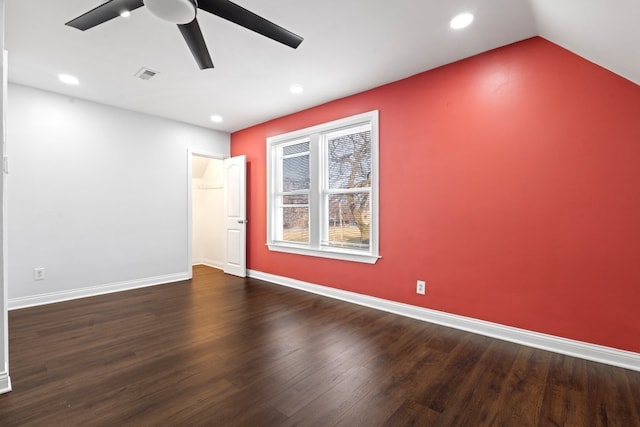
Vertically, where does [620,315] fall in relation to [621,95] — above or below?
below

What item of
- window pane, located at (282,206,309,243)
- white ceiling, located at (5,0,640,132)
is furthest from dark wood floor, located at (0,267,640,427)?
white ceiling, located at (5,0,640,132)

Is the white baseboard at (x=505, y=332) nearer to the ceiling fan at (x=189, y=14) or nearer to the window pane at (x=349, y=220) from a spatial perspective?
the window pane at (x=349, y=220)

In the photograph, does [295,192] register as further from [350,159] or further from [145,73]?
[145,73]

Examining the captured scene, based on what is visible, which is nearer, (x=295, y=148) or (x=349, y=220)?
(x=349, y=220)

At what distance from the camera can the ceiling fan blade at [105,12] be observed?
5.48 ft

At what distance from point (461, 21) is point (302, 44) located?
1292 mm

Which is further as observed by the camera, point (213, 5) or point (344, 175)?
point (344, 175)

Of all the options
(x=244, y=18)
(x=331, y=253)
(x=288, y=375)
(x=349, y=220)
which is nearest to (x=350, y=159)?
(x=349, y=220)

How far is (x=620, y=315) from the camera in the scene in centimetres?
210

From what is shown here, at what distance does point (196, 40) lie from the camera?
1.97 m

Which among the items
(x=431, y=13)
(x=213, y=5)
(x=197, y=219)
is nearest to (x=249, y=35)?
(x=213, y=5)

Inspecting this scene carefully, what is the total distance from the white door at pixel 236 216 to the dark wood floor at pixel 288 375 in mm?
1880

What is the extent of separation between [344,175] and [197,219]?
13.4ft

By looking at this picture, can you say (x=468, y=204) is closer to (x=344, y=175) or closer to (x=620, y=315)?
(x=620, y=315)
